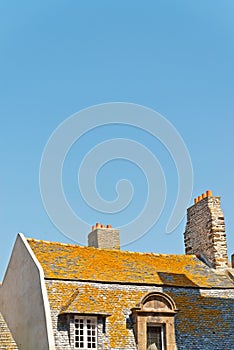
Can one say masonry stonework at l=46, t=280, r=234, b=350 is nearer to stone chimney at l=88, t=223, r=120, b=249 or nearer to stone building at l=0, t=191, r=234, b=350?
stone building at l=0, t=191, r=234, b=350

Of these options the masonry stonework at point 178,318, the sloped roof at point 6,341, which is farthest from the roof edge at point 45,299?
the sloped roof at point 6,341

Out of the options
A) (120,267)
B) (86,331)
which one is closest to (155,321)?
(86,331)

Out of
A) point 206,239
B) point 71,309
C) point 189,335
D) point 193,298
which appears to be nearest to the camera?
point 71,309

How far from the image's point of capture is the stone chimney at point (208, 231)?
93.2ft

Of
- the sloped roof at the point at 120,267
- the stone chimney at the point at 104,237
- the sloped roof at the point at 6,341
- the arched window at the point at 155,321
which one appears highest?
the stone chimney at the point at 104,237

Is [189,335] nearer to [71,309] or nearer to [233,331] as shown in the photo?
[233,331]

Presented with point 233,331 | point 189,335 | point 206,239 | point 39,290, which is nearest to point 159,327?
point 189,335

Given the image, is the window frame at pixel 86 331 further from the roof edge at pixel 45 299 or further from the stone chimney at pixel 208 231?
the stone chimney at pixel 208 231

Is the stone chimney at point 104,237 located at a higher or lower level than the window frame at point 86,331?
higher

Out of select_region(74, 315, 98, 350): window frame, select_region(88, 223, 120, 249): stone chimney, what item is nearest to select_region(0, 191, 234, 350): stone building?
select_region(74, 315, 98, 350): window frame

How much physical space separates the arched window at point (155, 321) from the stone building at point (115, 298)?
38 mm

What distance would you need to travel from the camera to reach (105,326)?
22.8 m

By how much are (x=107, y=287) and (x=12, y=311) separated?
4.90 meters

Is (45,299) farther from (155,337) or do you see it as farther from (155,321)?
(155,337)
